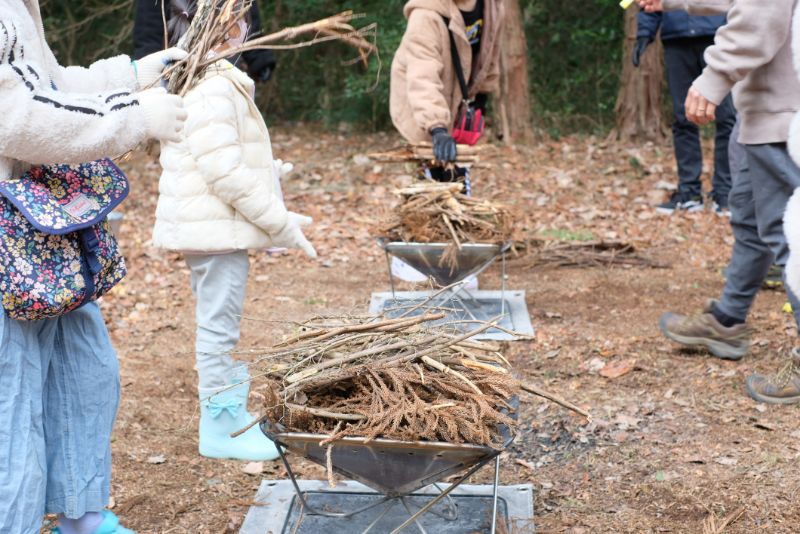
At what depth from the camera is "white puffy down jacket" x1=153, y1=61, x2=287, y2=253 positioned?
343cm

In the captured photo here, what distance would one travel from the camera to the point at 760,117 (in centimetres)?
386

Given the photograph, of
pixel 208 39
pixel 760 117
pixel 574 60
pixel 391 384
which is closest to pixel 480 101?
pixel 760 117

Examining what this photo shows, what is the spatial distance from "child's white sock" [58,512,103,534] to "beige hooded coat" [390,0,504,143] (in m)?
3.12

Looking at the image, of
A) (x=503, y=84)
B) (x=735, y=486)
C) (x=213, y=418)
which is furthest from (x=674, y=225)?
(x=213, y=418)

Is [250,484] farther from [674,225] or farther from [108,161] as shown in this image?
[674,225]

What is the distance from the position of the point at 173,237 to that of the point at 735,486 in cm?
239

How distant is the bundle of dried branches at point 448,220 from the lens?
4.84 metres

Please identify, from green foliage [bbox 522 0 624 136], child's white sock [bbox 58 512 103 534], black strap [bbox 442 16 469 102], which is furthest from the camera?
green foliage [bbox 522 0 624 136]

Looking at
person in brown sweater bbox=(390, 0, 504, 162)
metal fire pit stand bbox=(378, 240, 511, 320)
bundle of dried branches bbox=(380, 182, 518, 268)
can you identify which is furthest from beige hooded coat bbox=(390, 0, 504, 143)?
metal fire pit stand bbox=(378, 240, 511, 320)

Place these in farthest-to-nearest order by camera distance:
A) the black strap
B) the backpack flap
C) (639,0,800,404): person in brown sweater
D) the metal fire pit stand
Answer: the black strap → the metal fire pit stand → (639,0,800,404): person in brown sweater → the backpack flap

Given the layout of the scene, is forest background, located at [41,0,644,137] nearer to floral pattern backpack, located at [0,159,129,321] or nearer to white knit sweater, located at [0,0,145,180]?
floral pattern backpack, located at [0,159,129,321]

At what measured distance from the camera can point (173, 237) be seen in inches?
142

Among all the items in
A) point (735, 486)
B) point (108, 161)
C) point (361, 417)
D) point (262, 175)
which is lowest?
point (735, 486)

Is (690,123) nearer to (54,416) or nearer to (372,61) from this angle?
(372,61)
